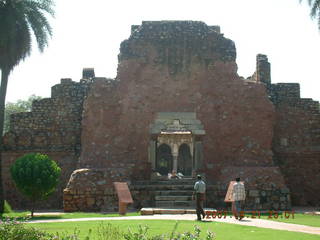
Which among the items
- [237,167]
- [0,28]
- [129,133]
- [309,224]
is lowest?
[309,224]

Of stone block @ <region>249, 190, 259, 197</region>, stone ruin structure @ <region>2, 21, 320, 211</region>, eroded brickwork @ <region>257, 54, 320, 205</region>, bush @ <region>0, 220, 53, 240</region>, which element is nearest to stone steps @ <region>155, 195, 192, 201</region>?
stone ruin structure @ <region>2, 21, 320, 211</region>

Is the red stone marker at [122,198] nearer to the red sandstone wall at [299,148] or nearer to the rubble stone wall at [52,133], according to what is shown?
the rubble stone wall at [52,133]

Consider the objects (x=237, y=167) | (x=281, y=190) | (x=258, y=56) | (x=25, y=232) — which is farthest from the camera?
(x=258, y=56)

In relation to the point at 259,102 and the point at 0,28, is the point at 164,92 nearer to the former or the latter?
the point at 259,102

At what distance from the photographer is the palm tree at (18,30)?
18312 mm

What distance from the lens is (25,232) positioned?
26.3 ft

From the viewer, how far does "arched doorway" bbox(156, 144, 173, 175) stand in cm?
4162

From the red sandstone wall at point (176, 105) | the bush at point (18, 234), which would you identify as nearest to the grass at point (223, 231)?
the bush at point (18, 234)

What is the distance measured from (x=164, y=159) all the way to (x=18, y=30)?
2489 centimetres

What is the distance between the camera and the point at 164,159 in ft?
137

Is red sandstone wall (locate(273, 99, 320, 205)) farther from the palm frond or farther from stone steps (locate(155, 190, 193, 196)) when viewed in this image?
the palm frond

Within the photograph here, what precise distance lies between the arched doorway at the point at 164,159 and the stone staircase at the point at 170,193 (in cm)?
2260

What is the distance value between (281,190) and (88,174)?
766 cm

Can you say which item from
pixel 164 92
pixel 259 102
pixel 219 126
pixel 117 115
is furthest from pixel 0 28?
pixel 259 102
